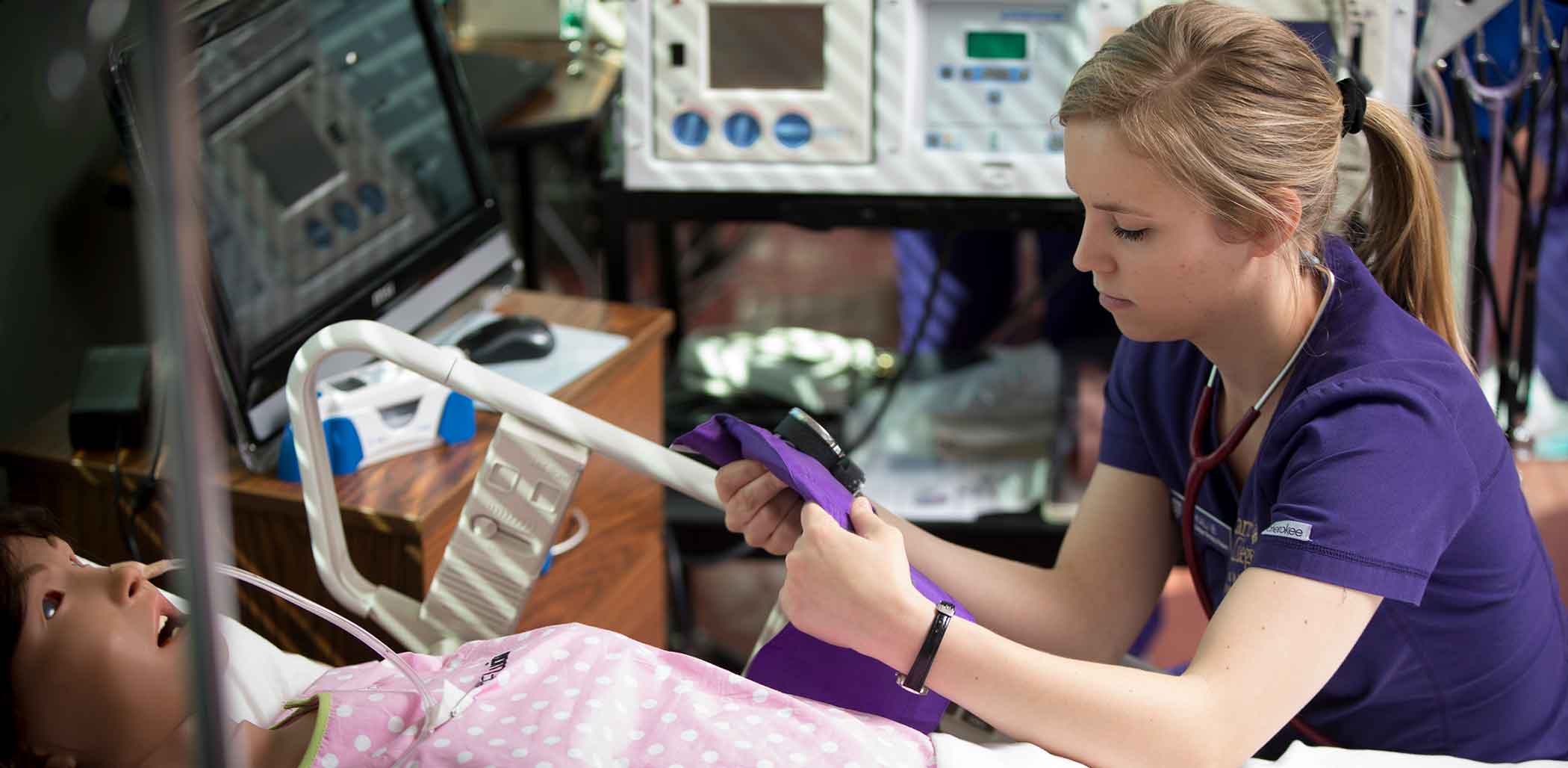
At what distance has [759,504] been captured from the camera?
117cm

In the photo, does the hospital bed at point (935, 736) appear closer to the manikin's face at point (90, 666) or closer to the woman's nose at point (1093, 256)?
the manikin's face at point (90, 666)

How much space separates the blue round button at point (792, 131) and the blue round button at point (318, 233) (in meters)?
0.58

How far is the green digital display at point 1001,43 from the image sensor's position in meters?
1.84

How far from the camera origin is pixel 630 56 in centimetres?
185

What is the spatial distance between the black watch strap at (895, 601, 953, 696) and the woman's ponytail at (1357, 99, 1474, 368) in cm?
51

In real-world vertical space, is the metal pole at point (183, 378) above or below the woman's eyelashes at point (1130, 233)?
above

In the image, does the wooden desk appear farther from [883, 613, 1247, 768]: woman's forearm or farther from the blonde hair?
the blonde hair

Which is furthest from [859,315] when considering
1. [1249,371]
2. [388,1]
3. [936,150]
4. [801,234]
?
[1249,371]

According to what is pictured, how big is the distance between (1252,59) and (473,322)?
3.25 feet

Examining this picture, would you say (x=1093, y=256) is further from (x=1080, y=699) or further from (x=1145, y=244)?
(x=1080, y=699)

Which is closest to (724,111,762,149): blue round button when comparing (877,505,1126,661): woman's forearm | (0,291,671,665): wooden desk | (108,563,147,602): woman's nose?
(0,291,671,665): wooden desk

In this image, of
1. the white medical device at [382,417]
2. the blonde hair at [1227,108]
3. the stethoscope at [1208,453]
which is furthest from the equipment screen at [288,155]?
the stethoscope at [1208,453]

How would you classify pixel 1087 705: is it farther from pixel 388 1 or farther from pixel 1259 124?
pixel 388 1

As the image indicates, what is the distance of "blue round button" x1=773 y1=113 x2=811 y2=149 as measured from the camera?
1.86m
